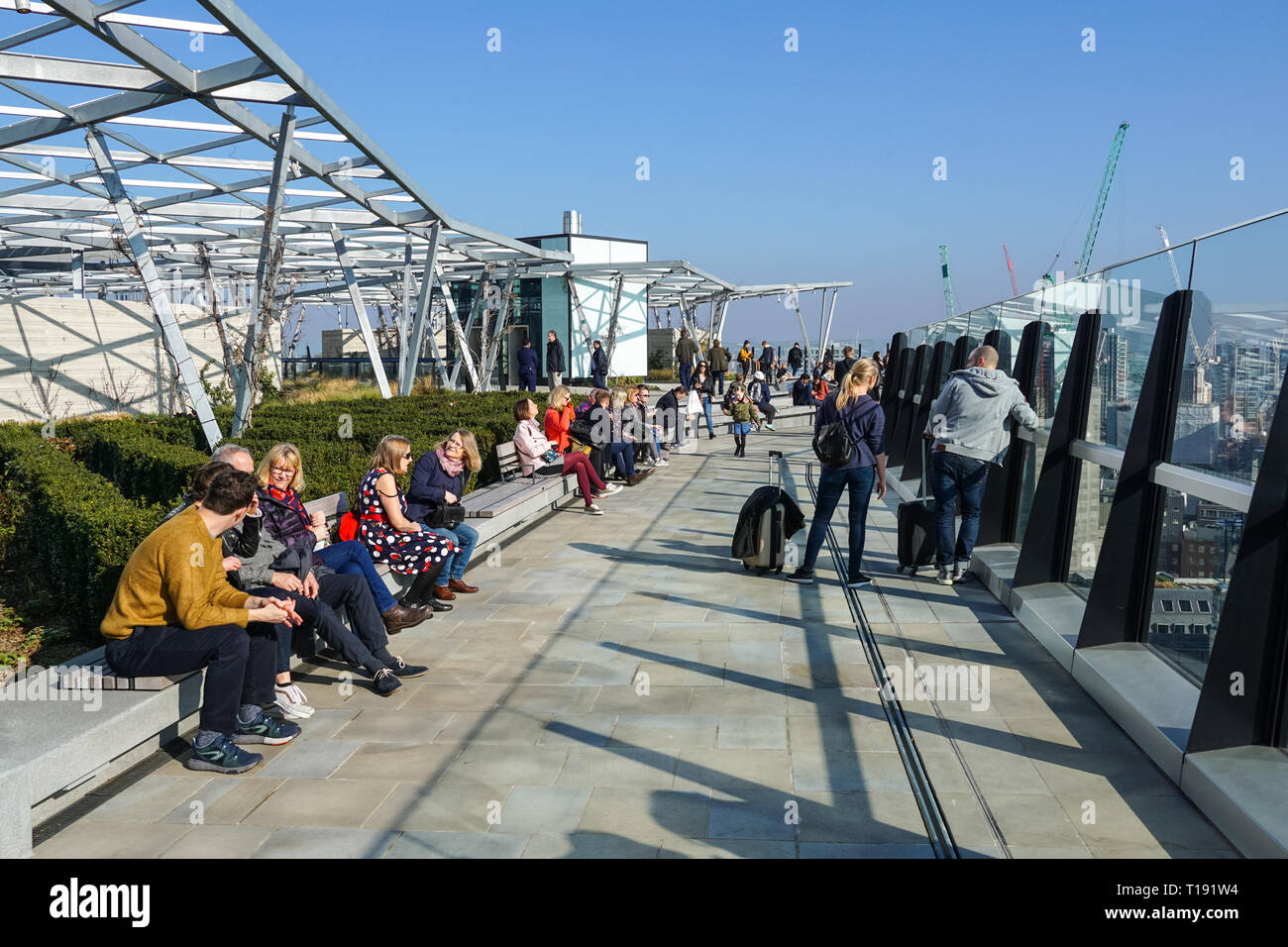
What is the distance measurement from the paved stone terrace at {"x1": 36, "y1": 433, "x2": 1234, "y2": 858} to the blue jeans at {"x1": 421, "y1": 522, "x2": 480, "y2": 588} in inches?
12.6

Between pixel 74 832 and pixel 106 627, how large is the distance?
38.8 inches

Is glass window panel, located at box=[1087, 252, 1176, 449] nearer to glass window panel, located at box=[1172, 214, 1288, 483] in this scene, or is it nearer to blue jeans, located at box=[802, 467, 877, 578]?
glass window panel, located at box=[1172, 214, 1288, 483]

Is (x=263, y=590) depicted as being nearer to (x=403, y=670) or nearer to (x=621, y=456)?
(x=403, y=670)

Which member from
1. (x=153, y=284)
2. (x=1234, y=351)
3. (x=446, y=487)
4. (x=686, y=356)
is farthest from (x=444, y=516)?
(x=686, y=356)

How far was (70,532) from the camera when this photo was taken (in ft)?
22.6

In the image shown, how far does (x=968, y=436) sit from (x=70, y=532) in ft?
21.5

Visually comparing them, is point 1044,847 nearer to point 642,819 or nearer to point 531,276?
point 642,819

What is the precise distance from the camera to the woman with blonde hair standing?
7.69 metres

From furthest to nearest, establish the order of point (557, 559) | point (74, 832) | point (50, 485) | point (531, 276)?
1. point (531, 276)
2. point (557, 559)
3. point (50, 485)
4. point (74, 832)

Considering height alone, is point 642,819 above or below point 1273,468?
below

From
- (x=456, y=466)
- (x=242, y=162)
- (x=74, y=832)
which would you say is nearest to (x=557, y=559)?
(x=456, y=466)

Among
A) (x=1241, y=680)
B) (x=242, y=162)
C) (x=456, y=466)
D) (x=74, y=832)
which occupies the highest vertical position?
(x=242, y=162)

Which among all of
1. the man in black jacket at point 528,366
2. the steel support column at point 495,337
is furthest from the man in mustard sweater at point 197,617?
the steel support column at point 495,337
